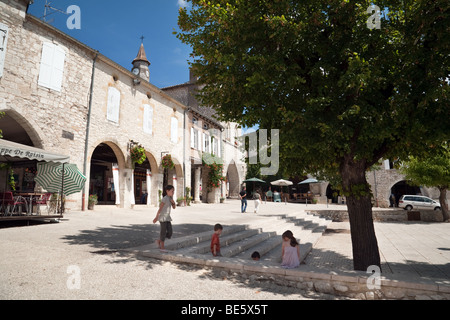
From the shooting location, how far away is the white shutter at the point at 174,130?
17047mm

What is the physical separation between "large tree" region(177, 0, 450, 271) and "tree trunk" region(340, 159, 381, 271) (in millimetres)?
18

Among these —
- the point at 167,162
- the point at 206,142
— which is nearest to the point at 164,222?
the point at 167,162

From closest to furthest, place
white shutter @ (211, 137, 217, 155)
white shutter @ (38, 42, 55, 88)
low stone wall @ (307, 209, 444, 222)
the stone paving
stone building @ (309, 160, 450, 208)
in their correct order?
1. the stone paving
2. white shutter @ (38, 42, 55, 88)
3. low stone wall @ (307, 209, 444, 222)
4. white shutter @ (211, 137, 217, 155)
5. stone building @ (309, 160, 450, 208)

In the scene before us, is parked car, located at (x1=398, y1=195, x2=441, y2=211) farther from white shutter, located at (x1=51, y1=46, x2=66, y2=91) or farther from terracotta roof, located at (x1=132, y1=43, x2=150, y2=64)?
terracotta roof, located at (x1=132, y1=43, x2=150, y2=64)

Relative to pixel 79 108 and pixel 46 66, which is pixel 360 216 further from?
pixel 46 66

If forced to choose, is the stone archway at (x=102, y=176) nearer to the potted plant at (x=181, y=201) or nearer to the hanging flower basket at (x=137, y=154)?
the hanging flower basket at (x=137, y=154)

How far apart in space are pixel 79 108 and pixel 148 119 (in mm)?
4455

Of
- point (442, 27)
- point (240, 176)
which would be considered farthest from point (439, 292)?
point (240, 176)

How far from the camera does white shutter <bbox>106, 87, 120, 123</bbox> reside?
12498 mm

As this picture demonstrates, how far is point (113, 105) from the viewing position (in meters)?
12.7

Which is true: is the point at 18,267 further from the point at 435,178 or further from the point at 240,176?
the point at 240,176

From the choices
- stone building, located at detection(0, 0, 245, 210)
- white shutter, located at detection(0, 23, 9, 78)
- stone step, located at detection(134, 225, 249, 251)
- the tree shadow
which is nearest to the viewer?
the tree shadow

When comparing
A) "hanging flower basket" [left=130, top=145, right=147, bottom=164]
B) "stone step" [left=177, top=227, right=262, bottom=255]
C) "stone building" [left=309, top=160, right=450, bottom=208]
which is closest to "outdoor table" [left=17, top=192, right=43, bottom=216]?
"hanging flower basket" [left=130, top=145, right=147, bottom=164]
